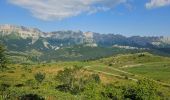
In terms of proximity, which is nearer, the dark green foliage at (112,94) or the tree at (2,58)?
the dark green foliage at (112,94)

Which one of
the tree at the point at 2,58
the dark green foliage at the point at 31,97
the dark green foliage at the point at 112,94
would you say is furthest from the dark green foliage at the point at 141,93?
the tree at the point at 2,58

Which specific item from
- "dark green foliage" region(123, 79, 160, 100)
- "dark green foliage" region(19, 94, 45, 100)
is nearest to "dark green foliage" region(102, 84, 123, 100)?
"dark green foliage" region(123, 79, 160, 100)

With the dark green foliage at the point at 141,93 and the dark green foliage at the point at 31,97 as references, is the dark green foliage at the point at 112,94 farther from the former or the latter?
the dark green foliage at the point at 31,97

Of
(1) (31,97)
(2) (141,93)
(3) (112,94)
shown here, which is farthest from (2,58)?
(1) (31,97)

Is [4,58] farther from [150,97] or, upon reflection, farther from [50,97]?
[50,97]

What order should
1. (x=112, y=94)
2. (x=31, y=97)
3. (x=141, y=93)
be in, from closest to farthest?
(x=31, y=97) → (x=141, y=93) → (x=112, y=94)

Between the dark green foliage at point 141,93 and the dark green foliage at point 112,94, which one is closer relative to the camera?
the dark green foliage at point 141,93

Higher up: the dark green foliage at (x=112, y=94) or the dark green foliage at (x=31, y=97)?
the dark green foliage at (x=31, y=97)

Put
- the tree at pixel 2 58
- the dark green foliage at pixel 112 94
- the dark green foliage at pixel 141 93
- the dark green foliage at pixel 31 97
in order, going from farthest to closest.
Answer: the tree at pixel 2 58, the dark green foliage at pixel 112 94, the dark green foliage at pixel 141 93, the dark green foliage at pixel 31 97

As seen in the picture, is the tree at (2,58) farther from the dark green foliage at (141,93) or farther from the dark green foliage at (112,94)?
the dark green foliage at (141,93)

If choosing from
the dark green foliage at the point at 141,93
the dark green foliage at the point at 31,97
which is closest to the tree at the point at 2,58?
the dark green foliage at the point at 141,93

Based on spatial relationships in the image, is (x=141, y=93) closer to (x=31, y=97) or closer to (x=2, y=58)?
(x=31, y=97)

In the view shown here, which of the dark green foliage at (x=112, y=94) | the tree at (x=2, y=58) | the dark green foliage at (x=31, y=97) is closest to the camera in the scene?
the dark green foliage at (x=31, y=97)

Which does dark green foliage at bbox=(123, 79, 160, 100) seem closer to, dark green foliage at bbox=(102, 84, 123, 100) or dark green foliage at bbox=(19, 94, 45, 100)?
dark green foliage at bbox=(102, 84, 123, 100)
